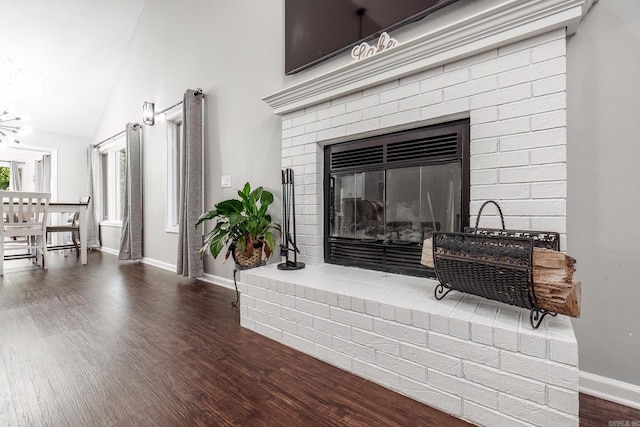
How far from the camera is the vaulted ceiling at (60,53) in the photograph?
4.04 meters

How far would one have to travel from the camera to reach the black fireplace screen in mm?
1671

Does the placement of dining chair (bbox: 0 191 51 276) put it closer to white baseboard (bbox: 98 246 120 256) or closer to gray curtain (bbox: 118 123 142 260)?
gray curtain (bbox: 118 123 142 260)

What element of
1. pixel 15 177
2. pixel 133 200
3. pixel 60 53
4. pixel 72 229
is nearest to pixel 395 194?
pixel 133 200

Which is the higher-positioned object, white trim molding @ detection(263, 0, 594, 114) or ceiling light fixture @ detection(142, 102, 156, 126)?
ceiling light fixture @ detection(142, 102, 156, 126)

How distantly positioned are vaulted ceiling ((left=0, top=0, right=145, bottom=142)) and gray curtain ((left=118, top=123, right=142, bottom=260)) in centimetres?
161

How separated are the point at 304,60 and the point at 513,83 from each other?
4.77 feet

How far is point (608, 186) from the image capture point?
1.23 m

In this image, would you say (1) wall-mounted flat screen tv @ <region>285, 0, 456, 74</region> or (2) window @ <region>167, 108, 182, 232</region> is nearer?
(1) wall-mounted flat screen tv @ <region>285, 0, 456, 74</region>

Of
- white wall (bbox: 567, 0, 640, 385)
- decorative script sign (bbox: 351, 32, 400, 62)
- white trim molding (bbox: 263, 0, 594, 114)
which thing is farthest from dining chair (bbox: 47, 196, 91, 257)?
white wall (bbox: 567, 0, 640, 385)

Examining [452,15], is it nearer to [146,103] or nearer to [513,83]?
[513,83]

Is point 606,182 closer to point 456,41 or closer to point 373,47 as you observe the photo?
point 456,41

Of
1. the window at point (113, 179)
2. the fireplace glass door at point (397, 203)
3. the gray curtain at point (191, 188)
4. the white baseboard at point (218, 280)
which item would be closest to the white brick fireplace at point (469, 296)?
the fireplace glass door at point (397, 203)

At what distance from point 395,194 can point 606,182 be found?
1003mm

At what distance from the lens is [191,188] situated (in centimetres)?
312
